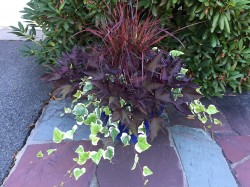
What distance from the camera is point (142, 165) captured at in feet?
5.98

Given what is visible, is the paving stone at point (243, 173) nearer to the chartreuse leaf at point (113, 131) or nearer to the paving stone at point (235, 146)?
the paving stone at point (235, 146)

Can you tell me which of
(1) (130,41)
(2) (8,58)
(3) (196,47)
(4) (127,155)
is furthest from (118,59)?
(2) (8,58)

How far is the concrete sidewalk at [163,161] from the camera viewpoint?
1722 millimetres

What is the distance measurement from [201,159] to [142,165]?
0.38m

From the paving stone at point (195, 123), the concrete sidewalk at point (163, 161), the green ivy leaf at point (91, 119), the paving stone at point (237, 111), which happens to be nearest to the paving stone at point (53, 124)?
the concrete sidewalk at point (163, 161)

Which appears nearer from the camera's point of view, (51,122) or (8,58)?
(51,122)

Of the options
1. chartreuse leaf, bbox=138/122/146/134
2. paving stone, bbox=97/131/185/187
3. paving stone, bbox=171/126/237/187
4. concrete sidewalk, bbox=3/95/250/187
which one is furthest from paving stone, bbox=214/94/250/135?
chartreuse leaf, bbox=138/122/146/134

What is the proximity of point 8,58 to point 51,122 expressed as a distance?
1372 mm

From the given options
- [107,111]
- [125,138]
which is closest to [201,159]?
[125,138]

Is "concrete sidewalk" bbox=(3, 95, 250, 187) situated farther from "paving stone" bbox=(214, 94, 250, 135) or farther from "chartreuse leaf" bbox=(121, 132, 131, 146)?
"chartreuse leaf" bbox=(121, 132, 131, 146)

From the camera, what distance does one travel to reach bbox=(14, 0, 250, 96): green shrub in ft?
6.47

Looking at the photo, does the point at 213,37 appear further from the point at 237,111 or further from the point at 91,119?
the point at 91,119

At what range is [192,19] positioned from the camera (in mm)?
2035

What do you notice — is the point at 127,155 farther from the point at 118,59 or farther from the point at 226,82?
the point at 226,82
